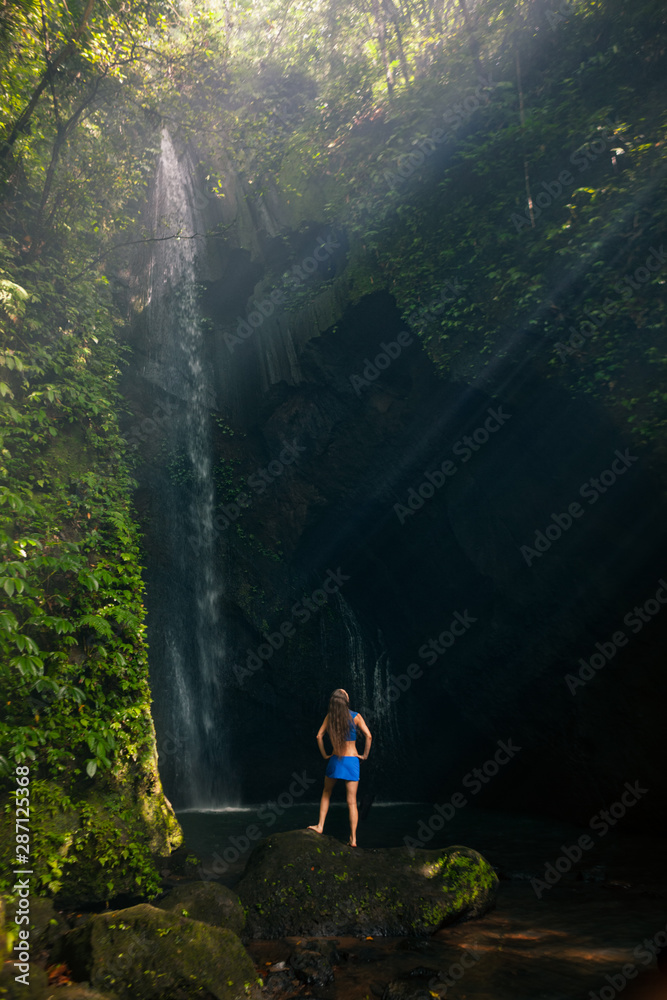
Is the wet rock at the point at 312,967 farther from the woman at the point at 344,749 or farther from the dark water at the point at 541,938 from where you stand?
the woman at the point at 344,749

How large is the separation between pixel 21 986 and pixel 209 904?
5.38 feet

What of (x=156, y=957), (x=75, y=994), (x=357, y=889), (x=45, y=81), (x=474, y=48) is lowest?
(x=357, y=889)

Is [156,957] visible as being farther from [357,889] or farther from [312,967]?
[357,889]

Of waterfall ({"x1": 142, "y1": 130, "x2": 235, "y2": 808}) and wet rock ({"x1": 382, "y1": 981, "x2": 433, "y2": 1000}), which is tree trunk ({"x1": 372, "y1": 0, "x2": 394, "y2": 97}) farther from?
wet rock ({"x1": 382, "y1": 981, "x2": 433, "y2": 1000})

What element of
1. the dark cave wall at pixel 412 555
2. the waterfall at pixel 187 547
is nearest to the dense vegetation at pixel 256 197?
the dark cave wall at pixel 412 555

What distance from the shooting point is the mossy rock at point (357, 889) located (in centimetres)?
397

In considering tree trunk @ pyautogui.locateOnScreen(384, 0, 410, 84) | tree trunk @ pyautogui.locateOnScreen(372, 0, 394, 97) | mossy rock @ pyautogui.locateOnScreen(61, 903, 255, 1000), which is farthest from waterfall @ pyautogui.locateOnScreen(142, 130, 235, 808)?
mossy rock @ pyautogui.locateOnScreen(61, 903, 255, 1000)

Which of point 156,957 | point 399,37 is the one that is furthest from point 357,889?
point 399,37

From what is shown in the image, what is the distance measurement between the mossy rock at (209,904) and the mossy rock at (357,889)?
293 millimetres

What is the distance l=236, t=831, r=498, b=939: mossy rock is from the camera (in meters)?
3.97

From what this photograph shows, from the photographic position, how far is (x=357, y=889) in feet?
13.7

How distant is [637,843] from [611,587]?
3173 millimetres

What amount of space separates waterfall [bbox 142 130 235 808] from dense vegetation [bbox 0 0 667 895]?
3.70 feet

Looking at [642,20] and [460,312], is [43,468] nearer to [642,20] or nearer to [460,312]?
[460,312]
